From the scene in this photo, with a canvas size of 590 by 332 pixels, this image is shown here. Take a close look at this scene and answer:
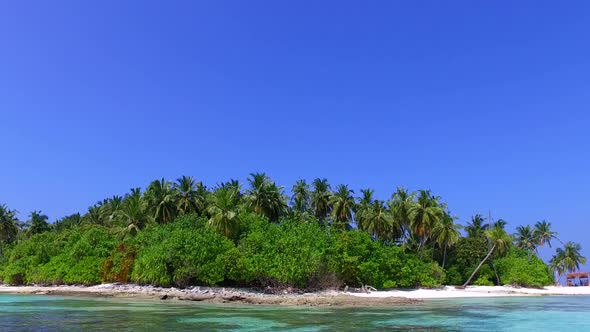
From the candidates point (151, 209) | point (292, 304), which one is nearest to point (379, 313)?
point (292, 304)

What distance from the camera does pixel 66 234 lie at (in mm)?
62625

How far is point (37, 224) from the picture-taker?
8600cm

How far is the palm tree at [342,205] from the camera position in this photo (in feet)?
227

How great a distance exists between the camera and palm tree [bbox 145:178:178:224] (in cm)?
5975

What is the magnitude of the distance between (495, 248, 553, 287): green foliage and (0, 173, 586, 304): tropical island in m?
0.15

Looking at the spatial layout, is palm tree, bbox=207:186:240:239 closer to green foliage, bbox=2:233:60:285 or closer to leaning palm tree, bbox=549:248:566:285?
green foliage, bbox=2:233:60:285

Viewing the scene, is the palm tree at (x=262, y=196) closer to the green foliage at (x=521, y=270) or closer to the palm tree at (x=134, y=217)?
the palm tree at (x=134, y=217)

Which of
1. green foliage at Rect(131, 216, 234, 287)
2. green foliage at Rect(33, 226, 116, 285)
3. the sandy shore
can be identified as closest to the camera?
the sandy shore

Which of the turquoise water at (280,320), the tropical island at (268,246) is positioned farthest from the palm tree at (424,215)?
the turquoise water at (280,320)

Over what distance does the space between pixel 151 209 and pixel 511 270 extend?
48.0m

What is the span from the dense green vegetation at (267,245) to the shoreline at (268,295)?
1292 millimetres

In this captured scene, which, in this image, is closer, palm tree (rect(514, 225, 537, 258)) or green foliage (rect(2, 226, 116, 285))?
green foliage (rect(2, 226, 116, 285))

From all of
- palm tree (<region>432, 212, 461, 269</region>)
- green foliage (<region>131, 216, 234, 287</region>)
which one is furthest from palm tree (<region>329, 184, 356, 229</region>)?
green foliage (<region>131, 216, 234, 287</region>)

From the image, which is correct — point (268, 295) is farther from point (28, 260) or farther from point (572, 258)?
point (572, 258)
